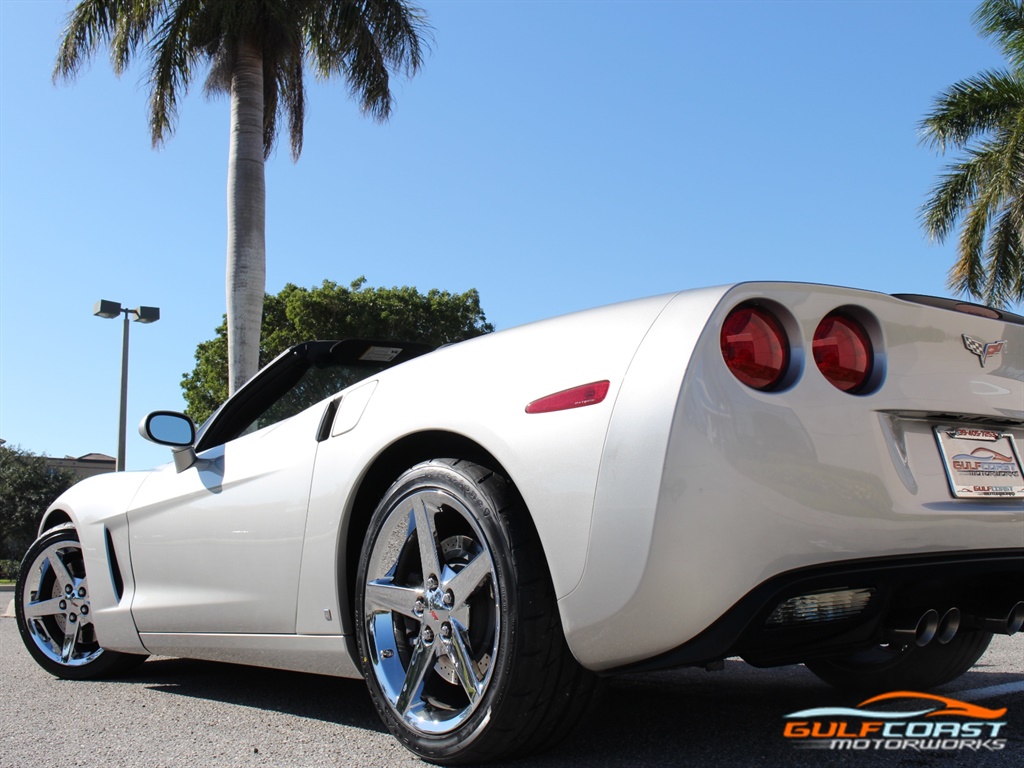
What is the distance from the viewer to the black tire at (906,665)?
3.18 meters

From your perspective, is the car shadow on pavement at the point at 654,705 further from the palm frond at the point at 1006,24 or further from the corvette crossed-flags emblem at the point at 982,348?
the palm frond at the point at 1006,24

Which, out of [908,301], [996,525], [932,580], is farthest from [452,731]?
[908,301]

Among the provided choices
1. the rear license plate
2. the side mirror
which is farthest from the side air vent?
the rear license plate

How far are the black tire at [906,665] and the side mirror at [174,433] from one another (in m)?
2.30

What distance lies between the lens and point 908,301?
7.89ft

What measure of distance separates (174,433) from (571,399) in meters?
2.03

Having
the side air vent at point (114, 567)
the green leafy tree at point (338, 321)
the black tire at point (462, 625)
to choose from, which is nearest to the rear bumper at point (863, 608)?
the black tire at point (462, 625)

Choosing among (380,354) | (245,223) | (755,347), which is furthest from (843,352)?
(245,223)

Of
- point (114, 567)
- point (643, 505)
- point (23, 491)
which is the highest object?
point (643, 505)

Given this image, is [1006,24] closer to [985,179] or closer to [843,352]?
[985,179]

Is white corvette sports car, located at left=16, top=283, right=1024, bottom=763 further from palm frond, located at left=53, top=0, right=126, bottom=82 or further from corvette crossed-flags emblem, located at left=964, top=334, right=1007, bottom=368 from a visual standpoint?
palm frond, located at left=53, top=0, right=126, bottom=82

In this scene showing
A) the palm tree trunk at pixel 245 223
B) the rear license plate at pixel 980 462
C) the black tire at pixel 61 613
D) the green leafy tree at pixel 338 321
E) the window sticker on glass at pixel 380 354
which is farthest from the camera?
the green leafy tree at pixel 338 321

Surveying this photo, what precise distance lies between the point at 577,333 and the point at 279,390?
5.38 feet

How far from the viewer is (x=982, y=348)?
8.05 ft
